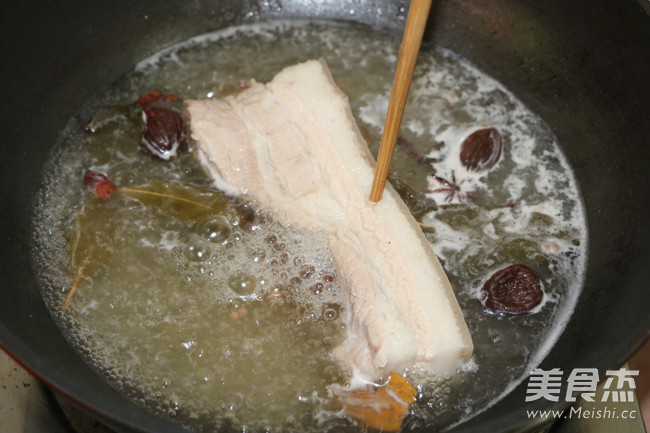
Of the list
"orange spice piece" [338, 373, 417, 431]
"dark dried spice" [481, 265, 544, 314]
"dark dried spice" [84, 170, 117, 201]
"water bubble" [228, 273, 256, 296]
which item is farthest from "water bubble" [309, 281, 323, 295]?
"dark dried spice" [84, 170, 117, 201]

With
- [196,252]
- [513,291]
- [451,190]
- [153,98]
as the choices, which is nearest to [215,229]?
[196,252]

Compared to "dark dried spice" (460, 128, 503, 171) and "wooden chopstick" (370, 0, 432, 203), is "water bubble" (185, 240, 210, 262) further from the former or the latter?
"dark dried spice" (460, 128, 503, 171)

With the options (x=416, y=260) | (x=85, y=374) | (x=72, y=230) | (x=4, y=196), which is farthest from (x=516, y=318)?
(x=4, y=196)

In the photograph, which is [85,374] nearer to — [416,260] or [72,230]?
[72,230]

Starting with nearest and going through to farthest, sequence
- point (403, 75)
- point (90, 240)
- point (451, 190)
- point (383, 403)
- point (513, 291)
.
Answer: point (403, 75) < point (383, 403) < point (513, 291) < point (90, 240) < point (451, 190)

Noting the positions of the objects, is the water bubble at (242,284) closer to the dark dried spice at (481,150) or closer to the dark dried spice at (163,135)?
the dark dried spice at (163,135)

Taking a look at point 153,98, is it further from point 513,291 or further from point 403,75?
point 513,291
